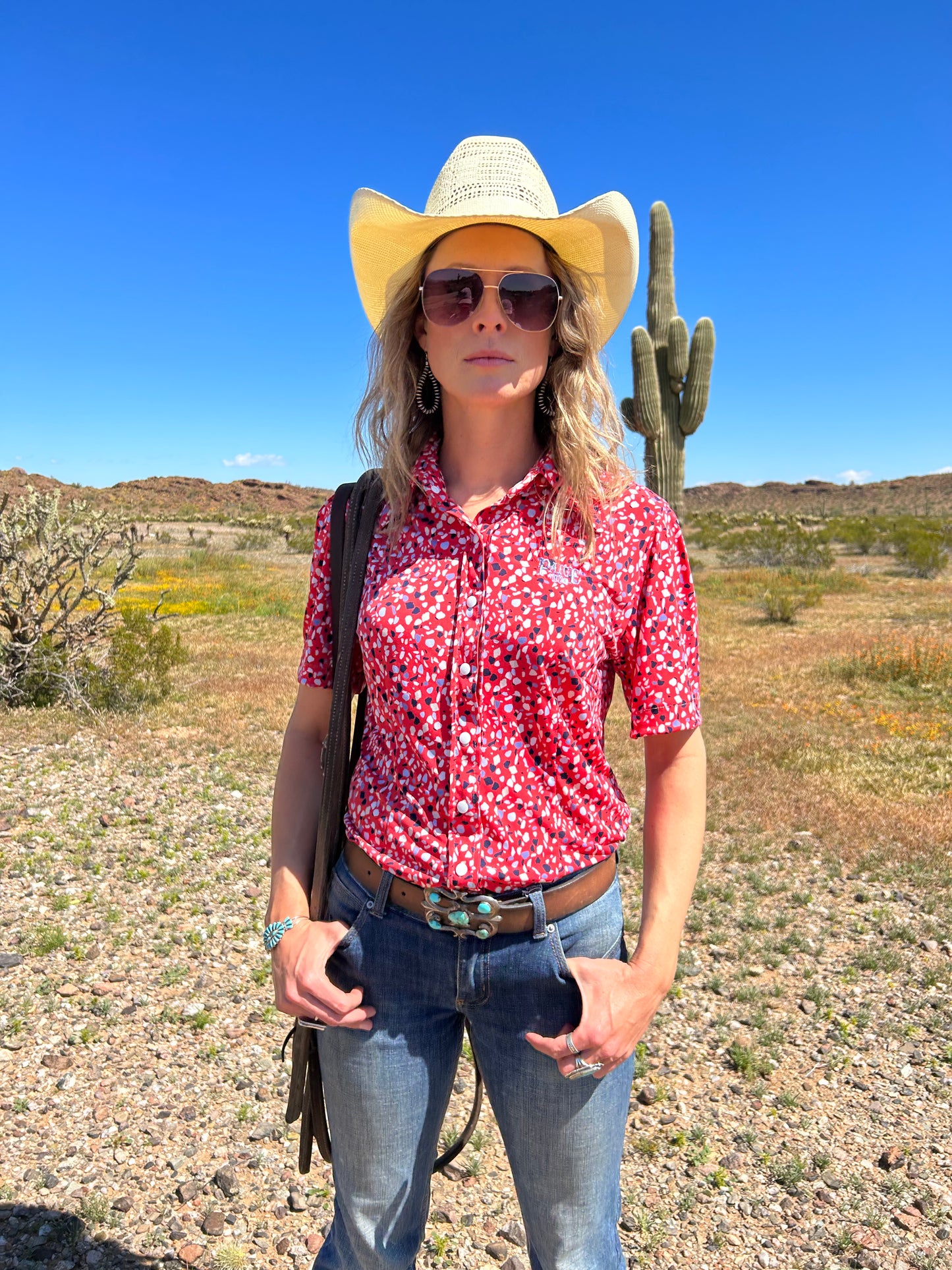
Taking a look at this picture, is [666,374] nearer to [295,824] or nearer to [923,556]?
[923,556]

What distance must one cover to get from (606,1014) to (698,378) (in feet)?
53.3

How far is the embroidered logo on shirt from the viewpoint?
1.32m

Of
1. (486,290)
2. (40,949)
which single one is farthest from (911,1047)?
(40,949)

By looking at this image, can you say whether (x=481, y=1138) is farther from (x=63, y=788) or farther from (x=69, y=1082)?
(x=63, y=788)

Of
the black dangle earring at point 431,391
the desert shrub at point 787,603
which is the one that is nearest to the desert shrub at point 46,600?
the black dangle earring at point 431,391

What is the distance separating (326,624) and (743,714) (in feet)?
24.5

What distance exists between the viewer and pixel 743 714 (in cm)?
838

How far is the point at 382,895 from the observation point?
4.37 ft

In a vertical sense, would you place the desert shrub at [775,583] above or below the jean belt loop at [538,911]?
above

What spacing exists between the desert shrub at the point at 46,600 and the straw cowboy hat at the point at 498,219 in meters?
6.81

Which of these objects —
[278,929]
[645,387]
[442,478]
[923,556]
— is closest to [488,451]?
Result: [442,478]

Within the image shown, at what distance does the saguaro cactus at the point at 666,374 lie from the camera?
16.0m

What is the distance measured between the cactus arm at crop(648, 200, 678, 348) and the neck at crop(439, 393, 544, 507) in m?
16.7

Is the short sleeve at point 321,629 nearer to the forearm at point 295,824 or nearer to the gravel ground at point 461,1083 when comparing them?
the forearm at point 295,824
